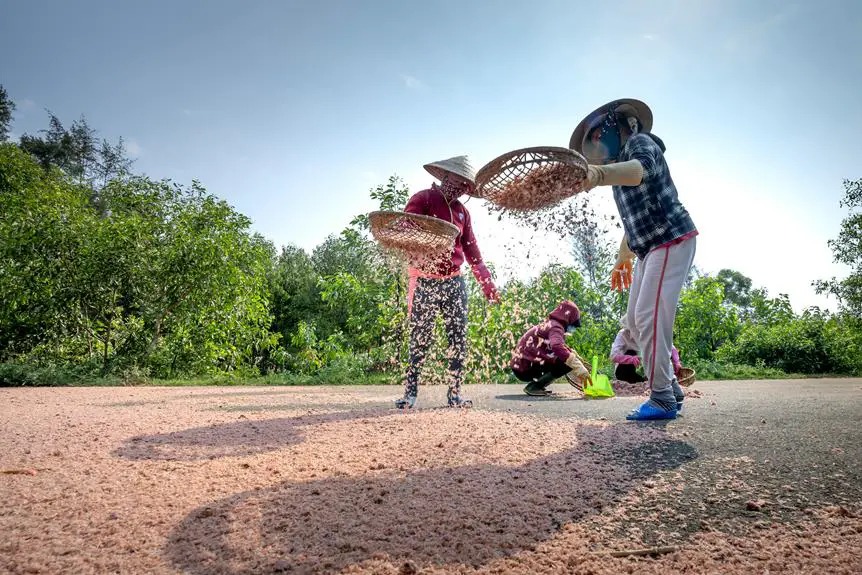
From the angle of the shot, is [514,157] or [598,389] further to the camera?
[598,389]

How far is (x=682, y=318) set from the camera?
34.1 ft

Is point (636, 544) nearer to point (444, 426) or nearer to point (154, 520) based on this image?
point (154, 520)

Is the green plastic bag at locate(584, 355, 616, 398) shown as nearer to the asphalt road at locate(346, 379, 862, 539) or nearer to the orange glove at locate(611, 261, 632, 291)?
the asphalt road at locate(346, 379, 862, 539)

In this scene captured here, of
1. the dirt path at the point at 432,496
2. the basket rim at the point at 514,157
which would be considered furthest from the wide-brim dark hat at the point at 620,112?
the dirt path at the point at 432,496

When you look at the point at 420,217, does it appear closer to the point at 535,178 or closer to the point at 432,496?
the point at 535,178

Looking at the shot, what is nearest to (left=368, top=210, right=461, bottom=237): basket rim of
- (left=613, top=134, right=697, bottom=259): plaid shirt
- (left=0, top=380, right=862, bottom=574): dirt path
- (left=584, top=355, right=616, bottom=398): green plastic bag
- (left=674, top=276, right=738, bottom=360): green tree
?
(left=613, top=134, right=697, bottom=259): plaid shirt

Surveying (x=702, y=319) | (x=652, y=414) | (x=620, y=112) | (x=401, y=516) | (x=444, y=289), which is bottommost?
(x=401, y=516)

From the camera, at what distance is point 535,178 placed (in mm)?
2791

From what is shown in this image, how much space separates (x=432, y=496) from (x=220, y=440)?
166 cm

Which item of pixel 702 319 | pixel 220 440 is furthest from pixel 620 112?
pixel 702 319

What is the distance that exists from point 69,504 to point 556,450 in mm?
2136

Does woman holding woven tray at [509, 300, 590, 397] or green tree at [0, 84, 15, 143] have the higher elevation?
green tree at [0, 84, 15, 143]

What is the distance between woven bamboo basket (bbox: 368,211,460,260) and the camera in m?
3.59

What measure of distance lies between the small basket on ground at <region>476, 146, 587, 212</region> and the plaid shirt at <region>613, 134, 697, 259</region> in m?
0.79
